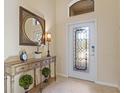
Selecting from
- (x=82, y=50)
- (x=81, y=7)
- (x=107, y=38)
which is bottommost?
(x=82, y=50)

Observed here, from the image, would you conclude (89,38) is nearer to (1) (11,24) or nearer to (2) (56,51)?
(2) (56,51)

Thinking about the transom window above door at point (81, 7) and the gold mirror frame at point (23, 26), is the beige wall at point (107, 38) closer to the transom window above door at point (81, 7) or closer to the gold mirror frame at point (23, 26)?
the transom window above door at point (81, 7)

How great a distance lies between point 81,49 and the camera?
4516 millimetres

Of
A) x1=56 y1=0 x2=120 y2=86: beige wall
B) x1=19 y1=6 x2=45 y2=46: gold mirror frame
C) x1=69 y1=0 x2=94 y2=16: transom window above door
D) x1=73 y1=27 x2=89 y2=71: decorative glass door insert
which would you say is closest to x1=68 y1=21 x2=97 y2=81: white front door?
x1=73 y1=27 x2=89 y2=71: decorative glass door insert

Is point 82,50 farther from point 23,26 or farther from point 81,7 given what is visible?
point 23,26

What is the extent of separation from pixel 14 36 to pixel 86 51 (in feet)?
8.11

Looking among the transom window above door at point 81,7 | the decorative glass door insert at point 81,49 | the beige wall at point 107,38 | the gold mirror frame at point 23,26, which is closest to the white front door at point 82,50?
the decorative glass door insert at point 81,49

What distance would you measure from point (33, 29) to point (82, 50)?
6.04 feet

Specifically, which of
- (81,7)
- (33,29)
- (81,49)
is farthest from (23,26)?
(81,7)

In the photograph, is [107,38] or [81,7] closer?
[107,38]

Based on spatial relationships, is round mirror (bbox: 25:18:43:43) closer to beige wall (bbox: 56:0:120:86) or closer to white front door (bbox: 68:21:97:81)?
white front door (bbox: 68:21:97:81)

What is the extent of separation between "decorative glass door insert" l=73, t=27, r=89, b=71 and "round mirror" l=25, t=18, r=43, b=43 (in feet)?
4.40

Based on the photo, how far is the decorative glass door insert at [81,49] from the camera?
4.39 m

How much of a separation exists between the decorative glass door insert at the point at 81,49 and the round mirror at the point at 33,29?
4.40ft
